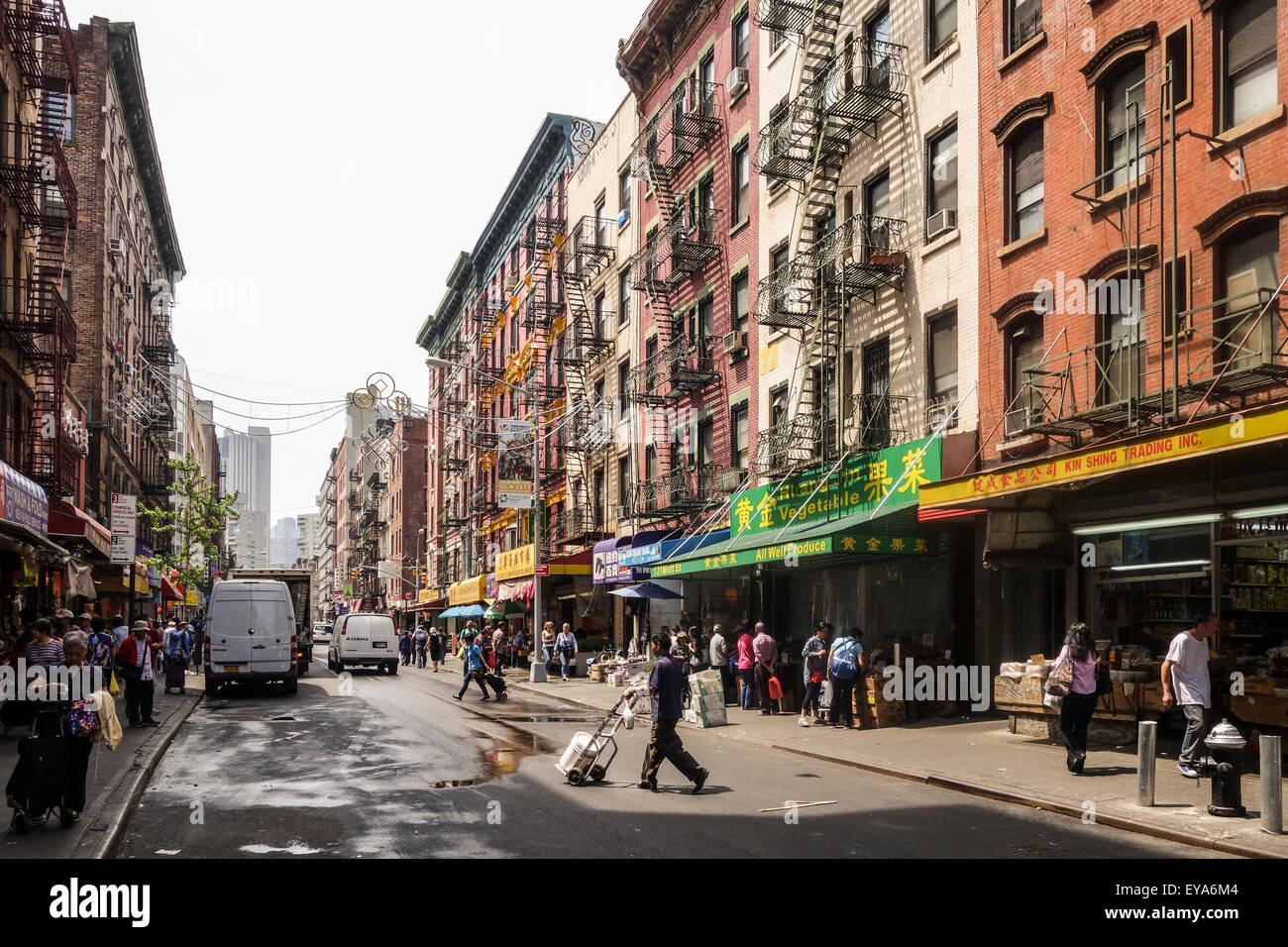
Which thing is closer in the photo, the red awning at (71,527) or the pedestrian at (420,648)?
the red awning at (71,527)

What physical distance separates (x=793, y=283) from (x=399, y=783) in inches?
641

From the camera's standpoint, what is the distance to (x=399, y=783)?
498 inches

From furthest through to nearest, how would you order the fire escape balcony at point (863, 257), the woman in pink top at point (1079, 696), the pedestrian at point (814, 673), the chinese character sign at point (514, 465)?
the chinese character sign at point (514, 465) < the fire escape balcony at point (863, 257) < the pedestrian at point (814, 673) < the woman in pink top at point (1079, 696)

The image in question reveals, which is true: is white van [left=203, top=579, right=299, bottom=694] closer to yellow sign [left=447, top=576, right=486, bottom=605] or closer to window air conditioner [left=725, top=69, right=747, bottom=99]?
window air conditioner [left=725, top=69, right=747, bottom=99]

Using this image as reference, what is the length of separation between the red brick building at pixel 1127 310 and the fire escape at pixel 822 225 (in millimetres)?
2972

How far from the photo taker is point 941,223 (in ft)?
67.7

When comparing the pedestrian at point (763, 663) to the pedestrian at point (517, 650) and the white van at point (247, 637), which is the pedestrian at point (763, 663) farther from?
the pedestrian at point (517, 650)

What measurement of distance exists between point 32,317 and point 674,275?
17432 millimetres

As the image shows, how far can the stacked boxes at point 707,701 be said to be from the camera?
2033cm

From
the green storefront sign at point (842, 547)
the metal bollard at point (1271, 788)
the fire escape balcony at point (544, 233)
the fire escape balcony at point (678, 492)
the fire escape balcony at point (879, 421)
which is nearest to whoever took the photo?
the metal bollard at point (1271, 788)

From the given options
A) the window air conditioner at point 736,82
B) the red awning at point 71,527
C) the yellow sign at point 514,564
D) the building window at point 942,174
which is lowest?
the yellow sign at point 514,564

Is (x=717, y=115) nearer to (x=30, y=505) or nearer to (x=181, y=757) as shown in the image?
(x=30, y=505)

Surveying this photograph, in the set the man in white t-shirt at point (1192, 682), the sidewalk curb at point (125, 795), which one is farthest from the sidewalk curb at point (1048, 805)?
the sidewalk curb at point (125, 795)
